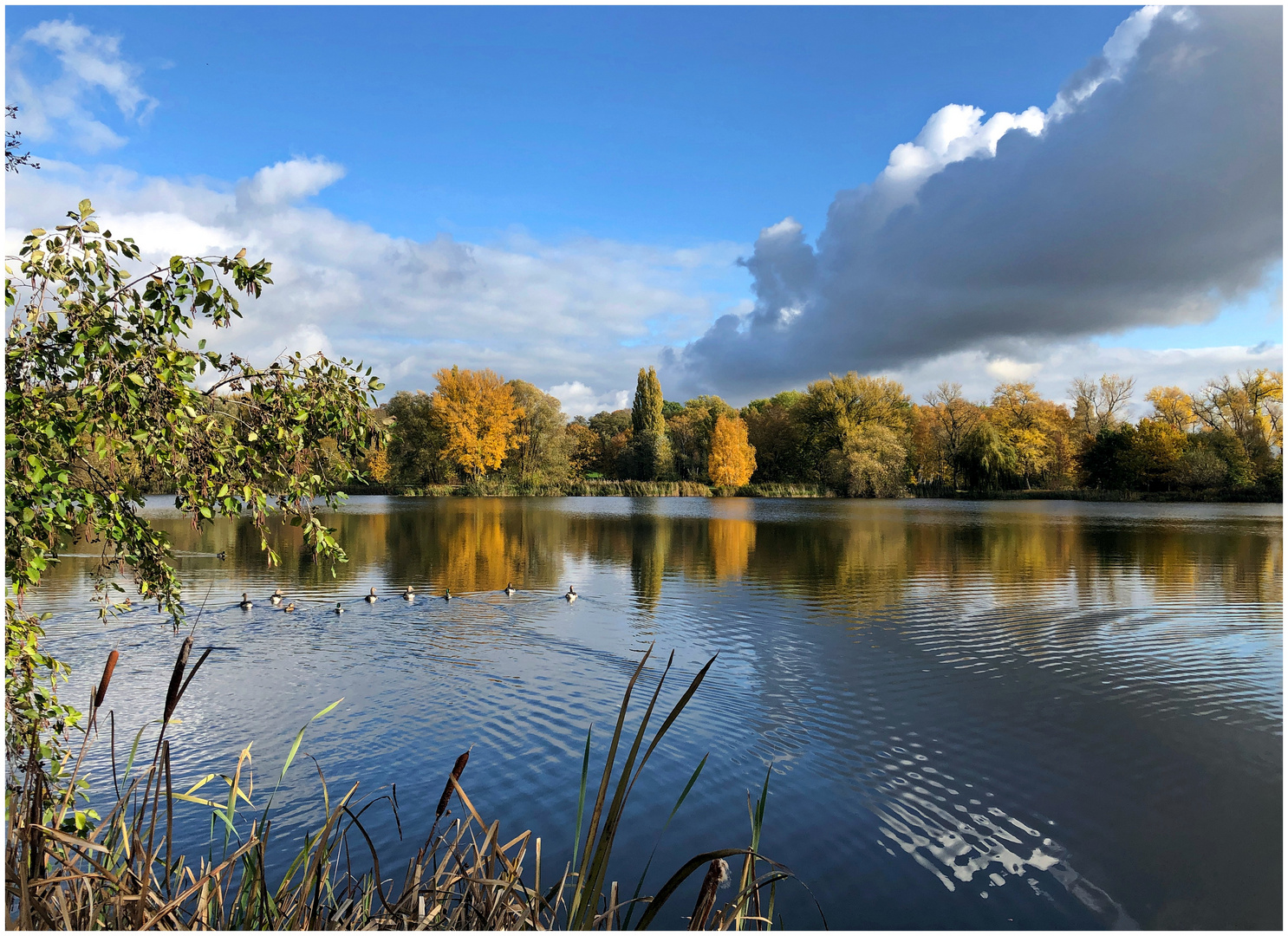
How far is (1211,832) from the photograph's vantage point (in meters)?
5.50

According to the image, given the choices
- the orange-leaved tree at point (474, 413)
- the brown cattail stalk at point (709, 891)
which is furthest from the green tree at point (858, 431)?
the brown cattail stalk at point (709, 891)

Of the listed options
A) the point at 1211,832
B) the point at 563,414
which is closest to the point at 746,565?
A: the point at 1211,832

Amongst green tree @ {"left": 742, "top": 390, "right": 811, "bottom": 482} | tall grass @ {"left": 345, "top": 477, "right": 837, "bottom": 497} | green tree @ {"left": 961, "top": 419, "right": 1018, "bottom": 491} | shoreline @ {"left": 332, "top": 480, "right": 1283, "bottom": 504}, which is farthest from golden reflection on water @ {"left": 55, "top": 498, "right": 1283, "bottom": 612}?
green tree @ {"left": 742, "top": 390, "right": 811, "bottom": 482}

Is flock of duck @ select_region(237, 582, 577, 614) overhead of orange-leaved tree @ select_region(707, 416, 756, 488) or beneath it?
beneath

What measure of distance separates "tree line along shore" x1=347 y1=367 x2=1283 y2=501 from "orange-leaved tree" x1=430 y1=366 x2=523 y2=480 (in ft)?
0.31

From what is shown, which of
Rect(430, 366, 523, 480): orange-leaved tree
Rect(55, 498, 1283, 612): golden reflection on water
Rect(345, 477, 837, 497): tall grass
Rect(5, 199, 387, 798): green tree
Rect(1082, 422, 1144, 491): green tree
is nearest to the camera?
Rect(5, 199, 387, 798): green tree

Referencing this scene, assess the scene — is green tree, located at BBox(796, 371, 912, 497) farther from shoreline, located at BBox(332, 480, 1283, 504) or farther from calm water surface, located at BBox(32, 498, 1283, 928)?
calm water surface, located at BBox(32, 498, 1283, 928)

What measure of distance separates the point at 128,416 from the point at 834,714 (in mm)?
6887

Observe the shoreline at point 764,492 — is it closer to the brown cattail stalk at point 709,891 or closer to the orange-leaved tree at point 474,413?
the orange-leaved tree at point 474,413

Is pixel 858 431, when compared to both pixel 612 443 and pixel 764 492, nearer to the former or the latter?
pixel 764 492

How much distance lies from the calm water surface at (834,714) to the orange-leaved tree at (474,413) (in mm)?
38597

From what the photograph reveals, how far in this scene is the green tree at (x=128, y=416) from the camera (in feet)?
10.7

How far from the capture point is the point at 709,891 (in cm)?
175

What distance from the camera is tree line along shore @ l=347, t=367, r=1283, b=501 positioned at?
51250 mm
